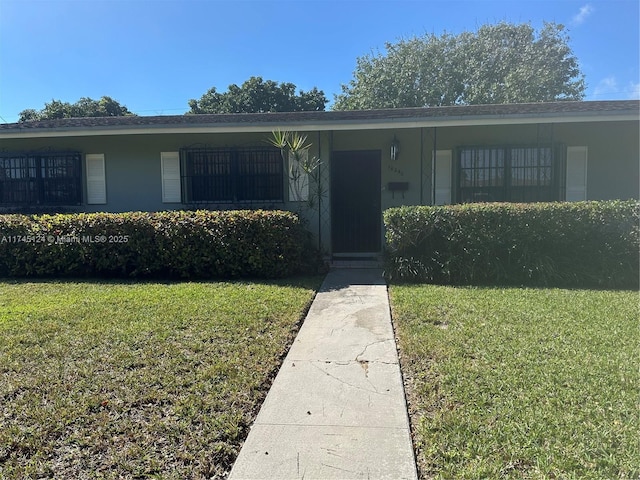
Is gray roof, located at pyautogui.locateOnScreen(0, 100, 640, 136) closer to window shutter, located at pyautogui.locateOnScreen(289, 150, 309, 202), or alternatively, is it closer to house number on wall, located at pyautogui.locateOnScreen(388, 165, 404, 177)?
window shutter, located at pyautogui.locateOnScreen(289, 150, 309, 202)

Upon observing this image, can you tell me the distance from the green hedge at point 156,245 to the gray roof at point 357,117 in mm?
1875

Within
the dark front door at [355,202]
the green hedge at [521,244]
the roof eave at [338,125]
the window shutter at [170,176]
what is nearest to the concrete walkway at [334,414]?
the green hedge at [521,244]

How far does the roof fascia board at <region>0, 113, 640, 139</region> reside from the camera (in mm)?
7293

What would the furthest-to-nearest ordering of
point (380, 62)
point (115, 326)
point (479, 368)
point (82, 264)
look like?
point (380, 62) → point (82, 264) → point (115, 326) → point (479, 368)

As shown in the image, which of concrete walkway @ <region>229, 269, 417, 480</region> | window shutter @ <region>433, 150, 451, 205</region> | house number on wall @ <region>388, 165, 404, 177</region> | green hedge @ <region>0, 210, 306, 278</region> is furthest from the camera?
house number on wall @ <region>388, 165, 404, 177</region>

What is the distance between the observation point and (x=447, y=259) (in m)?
6.69

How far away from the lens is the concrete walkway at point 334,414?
7.39 feet

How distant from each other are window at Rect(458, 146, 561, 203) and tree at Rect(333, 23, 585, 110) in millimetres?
16786

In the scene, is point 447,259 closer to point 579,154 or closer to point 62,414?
point 579,154

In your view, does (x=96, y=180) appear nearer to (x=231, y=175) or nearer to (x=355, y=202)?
(x=231, y=175)

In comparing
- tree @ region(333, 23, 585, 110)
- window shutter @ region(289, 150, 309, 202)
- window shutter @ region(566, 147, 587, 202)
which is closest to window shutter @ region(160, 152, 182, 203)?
window shutter @ region(289, 150, 309, 202)

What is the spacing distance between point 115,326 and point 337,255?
5.33 meters

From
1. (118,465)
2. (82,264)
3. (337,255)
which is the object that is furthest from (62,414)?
(337,255)

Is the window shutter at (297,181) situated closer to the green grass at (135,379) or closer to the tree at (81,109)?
the green grass at (135,379)
